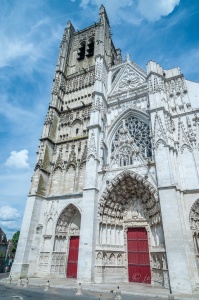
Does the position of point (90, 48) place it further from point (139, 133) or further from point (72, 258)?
point (72, 258)

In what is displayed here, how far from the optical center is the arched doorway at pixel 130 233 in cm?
983

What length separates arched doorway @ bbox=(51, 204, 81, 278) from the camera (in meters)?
11.5

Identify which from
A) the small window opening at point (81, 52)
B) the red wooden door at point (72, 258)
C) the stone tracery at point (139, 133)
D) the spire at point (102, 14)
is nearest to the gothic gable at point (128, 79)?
the stone tracery at point (139, 133)

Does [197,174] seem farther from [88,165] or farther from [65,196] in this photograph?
[65,196]

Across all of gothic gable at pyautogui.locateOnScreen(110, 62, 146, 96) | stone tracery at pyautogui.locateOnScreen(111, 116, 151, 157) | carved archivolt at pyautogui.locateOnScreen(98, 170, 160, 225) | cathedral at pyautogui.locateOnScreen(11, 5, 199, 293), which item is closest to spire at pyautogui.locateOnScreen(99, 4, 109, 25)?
gothic gable at pyautogui.locateOnScreen(110, 62, 146, 96)

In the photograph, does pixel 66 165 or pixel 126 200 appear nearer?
pixel 126 200

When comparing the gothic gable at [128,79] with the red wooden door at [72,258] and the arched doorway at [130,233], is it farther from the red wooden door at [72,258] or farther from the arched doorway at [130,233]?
the red wooden door at [72,258]

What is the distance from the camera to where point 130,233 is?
11094mm

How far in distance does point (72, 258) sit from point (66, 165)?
585cm

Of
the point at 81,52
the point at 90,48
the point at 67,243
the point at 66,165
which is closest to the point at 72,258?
the point at 67,243

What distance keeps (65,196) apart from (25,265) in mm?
4230

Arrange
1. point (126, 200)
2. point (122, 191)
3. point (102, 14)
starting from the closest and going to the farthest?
point (122, 191), point (126, 200), point (102, 14)

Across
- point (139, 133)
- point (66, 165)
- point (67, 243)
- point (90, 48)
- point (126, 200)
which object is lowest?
point (67, 243)

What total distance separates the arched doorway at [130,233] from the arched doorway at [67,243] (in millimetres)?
2284
